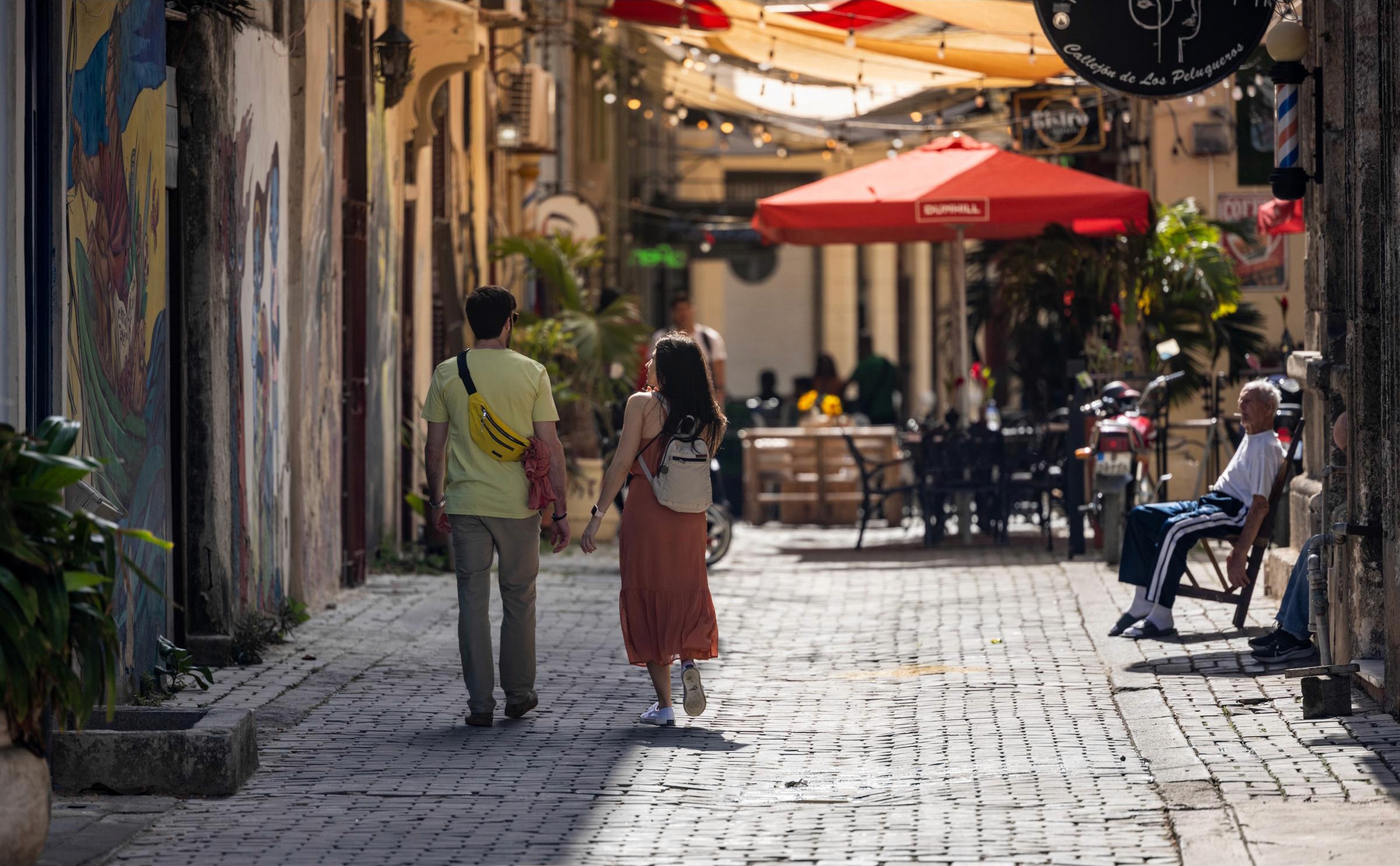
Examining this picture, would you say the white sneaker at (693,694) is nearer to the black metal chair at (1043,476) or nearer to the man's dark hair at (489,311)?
the man's dark hair at (489,311)

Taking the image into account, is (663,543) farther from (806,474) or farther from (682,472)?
(806,474)

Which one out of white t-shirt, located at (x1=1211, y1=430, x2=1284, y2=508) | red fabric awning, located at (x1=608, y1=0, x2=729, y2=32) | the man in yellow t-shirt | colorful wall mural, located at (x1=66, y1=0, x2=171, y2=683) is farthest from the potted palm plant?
the man in yellow t-shirt

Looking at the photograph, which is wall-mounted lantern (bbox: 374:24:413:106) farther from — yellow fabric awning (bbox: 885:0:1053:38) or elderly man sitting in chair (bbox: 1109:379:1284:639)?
elderly man sitting in chair (bbox: 1109:379:1284:639)

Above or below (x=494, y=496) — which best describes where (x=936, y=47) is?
above

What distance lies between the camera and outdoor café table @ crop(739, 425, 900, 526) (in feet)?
69.3

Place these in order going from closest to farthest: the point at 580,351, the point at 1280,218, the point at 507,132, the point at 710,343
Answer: the point at 1280,218 < the point at 580,351 < the point at 710,343 < the point at 507,132

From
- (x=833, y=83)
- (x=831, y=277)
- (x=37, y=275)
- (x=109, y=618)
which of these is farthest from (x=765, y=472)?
(x=831, y=277)

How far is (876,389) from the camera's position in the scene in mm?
26672

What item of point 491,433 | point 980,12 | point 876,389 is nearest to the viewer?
point 491,433

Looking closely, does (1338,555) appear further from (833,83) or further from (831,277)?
(831,277)

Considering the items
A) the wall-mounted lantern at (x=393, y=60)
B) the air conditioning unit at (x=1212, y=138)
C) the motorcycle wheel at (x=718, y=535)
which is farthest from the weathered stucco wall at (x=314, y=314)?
the air conditioning unit at (x=1212, y=138)

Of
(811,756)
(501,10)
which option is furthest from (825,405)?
(811,756)

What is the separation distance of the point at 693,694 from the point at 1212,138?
12793mm

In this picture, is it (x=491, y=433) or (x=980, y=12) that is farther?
(x=980, y=12)
